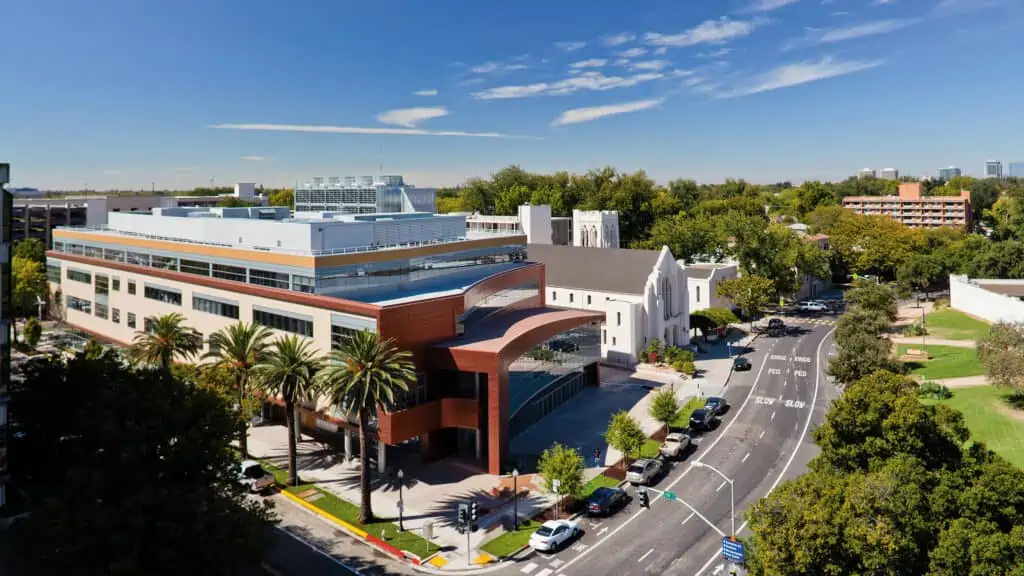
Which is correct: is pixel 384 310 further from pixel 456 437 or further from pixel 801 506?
pixel 801 506

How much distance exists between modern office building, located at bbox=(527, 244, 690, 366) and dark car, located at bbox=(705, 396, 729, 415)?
1490 cm

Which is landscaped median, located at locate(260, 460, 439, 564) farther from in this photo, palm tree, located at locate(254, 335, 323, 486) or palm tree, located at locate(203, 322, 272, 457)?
palm tree, located at locate(203, 322, 272, 457)

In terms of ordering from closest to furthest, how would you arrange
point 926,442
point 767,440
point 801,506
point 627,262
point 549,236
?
point 801,506, point 926,442, point 767,440, point 627,262, point 549,236

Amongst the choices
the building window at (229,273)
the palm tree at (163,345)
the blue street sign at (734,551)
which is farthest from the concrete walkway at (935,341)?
the palm tree at (163,345)

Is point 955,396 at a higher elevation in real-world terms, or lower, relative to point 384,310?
→ lower

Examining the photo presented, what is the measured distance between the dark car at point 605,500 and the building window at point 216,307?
30.8 m

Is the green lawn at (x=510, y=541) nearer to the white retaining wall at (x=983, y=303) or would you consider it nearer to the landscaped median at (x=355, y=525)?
the landscaped median at (x=355, y=525)

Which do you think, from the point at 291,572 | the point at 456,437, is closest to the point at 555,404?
the point at 456,437

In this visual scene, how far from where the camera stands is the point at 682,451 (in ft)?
157

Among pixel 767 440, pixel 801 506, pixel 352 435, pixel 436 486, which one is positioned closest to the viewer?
pixel 801 506

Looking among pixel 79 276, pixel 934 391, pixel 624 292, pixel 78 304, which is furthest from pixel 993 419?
pixel 79 276

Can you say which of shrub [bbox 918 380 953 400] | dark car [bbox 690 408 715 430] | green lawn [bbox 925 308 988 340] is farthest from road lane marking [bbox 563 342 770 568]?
green lawn [bbox 925 308 988 340]

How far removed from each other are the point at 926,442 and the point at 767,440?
2046 cm

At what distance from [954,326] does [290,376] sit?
3145 inches
